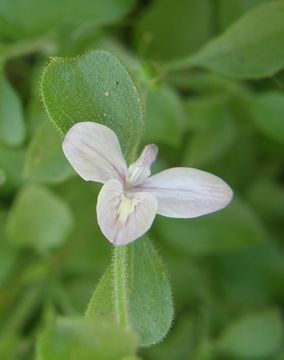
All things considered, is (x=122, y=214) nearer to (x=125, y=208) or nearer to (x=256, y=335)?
(x=125, y=208)

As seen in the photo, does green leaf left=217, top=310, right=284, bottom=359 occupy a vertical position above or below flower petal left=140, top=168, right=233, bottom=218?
below

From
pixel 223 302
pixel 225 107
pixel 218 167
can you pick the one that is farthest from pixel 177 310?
pixel 225 107

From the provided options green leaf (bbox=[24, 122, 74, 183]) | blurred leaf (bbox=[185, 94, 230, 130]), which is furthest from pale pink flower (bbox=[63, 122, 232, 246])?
blurred leaf (bbox=[185, 94, 230, 130])

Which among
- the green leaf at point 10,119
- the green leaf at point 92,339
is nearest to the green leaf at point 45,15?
the green leaf at point 10,119

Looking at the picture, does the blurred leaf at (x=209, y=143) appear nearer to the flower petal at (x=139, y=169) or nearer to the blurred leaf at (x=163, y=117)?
the blurred leaf at (x=163, y=117)

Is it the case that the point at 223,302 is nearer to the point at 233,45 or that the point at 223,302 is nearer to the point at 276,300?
the point at 276,300

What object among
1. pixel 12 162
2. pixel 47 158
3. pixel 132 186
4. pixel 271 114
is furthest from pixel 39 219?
pixel 132 186

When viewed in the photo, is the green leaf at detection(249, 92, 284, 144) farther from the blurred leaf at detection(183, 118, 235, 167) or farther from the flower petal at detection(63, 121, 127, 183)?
the flower petal at detection(63, 121, 127, 183)

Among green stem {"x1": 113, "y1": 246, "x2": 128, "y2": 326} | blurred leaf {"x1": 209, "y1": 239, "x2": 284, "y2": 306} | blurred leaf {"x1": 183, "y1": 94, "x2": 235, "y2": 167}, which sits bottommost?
blurred leaf {"x1": 209, "y1": 239, "x2": 284, "y2": 306}

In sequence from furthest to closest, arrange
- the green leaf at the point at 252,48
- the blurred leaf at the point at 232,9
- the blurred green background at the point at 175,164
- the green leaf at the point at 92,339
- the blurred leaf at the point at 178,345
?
the blurred leaf at the point at 178,345 < the blurred leaf at the point at 232,9 < the blurred green background at the point at 175,164 < the green leaf at the point at 252,48 < the green leaf at the point at 92,339
